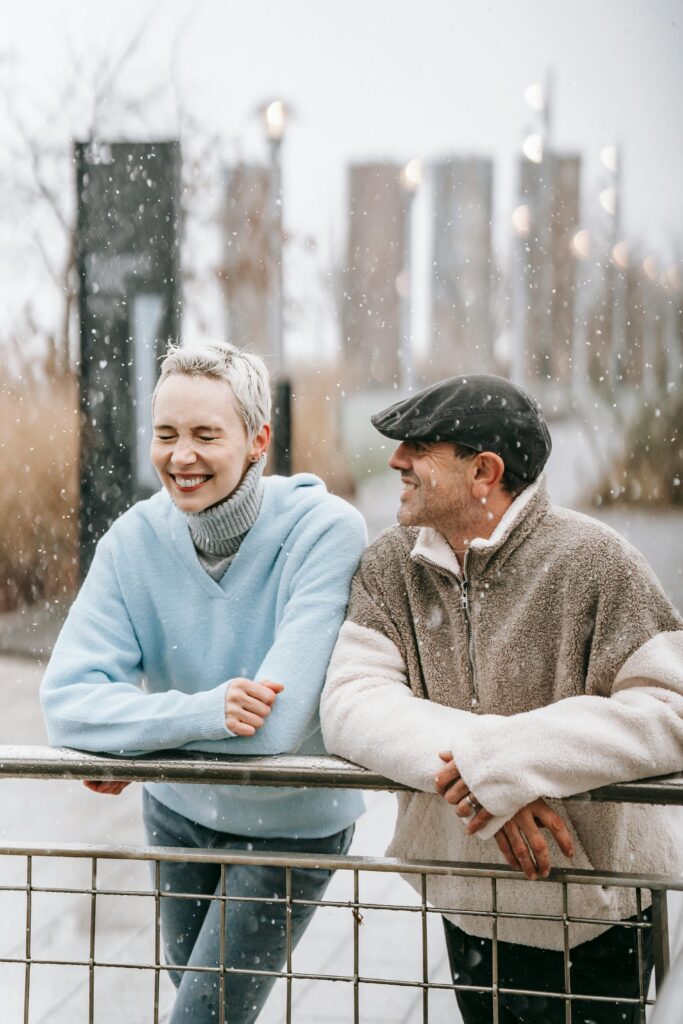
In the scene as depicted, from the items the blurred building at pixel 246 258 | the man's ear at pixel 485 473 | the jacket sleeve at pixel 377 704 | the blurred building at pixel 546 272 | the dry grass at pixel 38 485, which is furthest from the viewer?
the blurred building at pixel 546 272

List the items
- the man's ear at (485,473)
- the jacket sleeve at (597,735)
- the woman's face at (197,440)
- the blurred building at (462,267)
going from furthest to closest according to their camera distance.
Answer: the blurred building at (462,267), the woman's face at (197,440), the man's ear at (485,473), the jacket sleeve at (597,735)

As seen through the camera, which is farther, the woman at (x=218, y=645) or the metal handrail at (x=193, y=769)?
the woman at (x=218, y=645)

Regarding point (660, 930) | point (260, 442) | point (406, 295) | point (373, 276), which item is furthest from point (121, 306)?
point (406, 295)

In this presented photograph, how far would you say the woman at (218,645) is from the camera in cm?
197

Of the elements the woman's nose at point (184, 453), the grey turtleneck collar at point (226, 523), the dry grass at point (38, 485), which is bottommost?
the dry grass at point (38, 485)

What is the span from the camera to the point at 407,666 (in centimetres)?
198

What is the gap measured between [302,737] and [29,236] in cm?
914

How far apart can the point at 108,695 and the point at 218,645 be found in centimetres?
23

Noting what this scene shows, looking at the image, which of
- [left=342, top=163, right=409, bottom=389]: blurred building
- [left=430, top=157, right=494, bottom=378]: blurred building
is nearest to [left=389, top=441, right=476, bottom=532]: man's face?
[left=342, top=163, right=409, bottom=389]: blurred building

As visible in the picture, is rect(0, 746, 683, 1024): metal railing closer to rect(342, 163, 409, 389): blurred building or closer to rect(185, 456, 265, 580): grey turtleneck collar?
rect(185, 456, 265, 580): grey turtleneck collar

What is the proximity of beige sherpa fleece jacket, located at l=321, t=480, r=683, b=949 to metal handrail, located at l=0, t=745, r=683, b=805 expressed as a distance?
0.04 metres

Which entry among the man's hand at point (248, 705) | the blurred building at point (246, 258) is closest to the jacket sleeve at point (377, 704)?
the man's hand at point (248, 705)

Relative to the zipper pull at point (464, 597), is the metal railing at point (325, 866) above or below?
below

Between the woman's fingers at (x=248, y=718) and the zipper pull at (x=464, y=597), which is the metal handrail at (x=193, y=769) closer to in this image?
the woman's fingers at (x=248, y=718)
